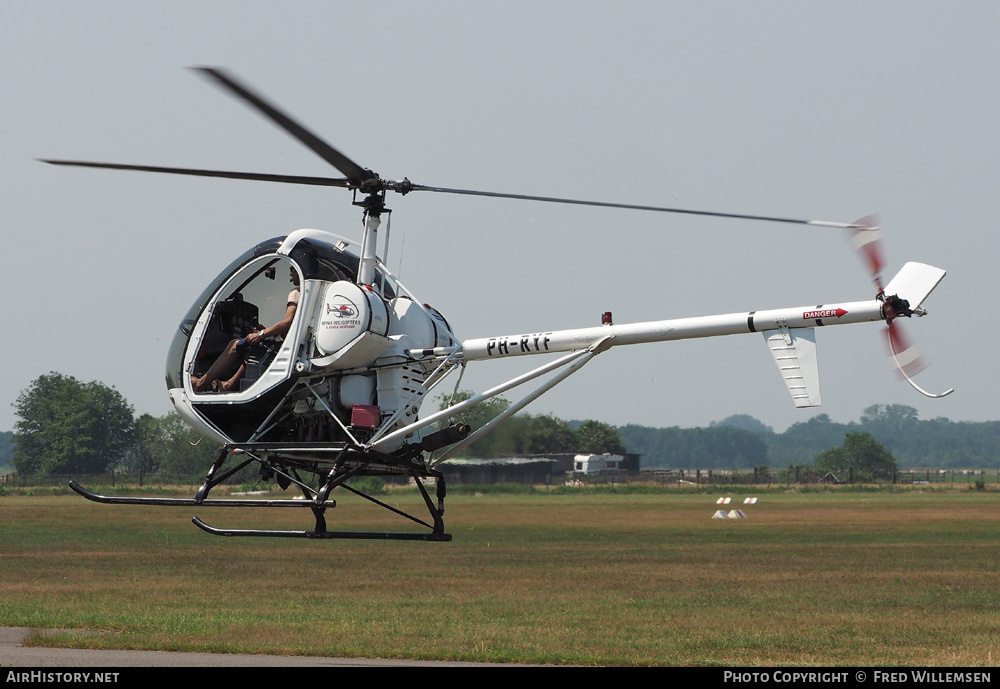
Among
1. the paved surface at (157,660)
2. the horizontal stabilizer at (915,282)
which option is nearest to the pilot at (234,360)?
the paved surface at (157,660)

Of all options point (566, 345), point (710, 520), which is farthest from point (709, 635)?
point (710, 520)

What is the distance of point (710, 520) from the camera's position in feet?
213

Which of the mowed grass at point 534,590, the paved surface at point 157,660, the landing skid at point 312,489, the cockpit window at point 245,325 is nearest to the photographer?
the landing skid at point 312,489

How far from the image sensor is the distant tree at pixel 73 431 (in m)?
83.2

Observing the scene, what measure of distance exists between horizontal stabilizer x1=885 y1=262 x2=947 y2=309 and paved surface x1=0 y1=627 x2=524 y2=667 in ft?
31.1

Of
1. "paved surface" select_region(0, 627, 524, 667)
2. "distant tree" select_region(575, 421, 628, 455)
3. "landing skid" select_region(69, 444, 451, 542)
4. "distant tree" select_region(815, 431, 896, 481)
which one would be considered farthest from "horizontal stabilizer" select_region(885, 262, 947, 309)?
"distant tree" select_region(815, 431, 896, 481)

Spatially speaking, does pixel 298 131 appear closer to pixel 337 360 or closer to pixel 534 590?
pixel 337 360

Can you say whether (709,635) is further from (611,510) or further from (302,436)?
(611,510)

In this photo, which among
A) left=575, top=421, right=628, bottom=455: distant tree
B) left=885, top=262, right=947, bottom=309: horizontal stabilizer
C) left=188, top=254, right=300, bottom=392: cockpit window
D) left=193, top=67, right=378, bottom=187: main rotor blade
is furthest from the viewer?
left=575, top=421, right=628, bottom=455: distant tree

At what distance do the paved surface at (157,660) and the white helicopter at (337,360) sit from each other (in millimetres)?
3580

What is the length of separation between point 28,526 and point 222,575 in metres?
26.3

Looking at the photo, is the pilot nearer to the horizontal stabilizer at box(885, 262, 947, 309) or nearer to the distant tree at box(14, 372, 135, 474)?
the horizontal stabilizer at box(885, 262, 947, 309)

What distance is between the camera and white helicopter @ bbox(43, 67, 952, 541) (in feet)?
50.8

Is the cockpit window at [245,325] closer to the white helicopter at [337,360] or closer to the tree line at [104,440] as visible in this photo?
the white helicopter at [337,360]
